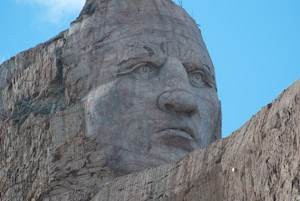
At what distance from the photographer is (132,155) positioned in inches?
616

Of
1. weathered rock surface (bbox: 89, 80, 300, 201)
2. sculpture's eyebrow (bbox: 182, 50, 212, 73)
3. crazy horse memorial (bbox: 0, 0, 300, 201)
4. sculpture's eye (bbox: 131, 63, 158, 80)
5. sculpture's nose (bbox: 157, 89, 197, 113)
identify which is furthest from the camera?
sculpture's eyebrow (bbox: 182, 50, 212, 73)

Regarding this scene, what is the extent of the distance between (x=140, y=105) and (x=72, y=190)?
1.86m

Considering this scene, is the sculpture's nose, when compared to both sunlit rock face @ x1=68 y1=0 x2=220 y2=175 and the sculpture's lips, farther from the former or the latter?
the sculpture's lips

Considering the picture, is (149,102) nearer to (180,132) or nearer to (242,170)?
(180,132)

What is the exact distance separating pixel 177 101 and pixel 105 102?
1184mm

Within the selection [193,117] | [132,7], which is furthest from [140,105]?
[132,7]

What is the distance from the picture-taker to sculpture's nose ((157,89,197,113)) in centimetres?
1609

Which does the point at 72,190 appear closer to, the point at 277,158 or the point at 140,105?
the point at 140,105

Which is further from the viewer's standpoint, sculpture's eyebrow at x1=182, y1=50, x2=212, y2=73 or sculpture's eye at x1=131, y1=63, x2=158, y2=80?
sculpture's eyebrow at x1=182, y1=50, x2=212, y2=73

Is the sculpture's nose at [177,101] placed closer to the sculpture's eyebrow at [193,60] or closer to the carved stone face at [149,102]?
the carved stone face at [149,102]

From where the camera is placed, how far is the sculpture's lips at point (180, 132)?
16.0 meters

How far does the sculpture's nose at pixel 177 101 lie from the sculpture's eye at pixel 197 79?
64cm

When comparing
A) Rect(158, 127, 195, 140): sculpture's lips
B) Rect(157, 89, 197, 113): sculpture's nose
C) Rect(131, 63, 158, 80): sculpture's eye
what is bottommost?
Rect(158, 127, 195, 140): sculpture's lips

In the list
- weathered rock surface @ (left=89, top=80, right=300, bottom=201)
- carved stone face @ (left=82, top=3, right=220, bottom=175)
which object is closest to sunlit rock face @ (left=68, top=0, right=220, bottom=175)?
carved stone face @ (left=82, top=3, right=220, bottom=175)
